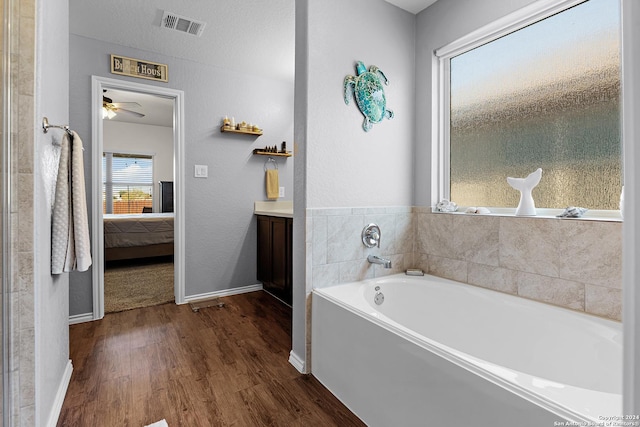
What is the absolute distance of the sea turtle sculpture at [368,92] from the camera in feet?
6.68

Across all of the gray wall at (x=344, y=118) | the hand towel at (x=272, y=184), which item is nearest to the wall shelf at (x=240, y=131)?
the hand towel at (x=272, y=184)

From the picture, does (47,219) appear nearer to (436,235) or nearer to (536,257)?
(436,235)

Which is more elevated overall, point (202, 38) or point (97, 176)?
point (202, 38)

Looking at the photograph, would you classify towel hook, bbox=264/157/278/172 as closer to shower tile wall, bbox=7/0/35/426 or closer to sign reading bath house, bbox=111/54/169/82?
sign reading bath house, bbox=111/54/169/82

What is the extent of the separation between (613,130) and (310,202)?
61.0 inches

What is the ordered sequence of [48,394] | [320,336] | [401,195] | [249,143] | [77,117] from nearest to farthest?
[48,394] < [320,336] < [401,195] < [77,117] < [249,143]

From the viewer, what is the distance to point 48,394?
4.41ft

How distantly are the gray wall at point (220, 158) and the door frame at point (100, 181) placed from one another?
0.06m

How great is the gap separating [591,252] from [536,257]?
0.79 feet

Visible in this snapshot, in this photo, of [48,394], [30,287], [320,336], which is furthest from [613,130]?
[48,394]

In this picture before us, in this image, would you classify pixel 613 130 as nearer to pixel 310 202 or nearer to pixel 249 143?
pixel 310 202

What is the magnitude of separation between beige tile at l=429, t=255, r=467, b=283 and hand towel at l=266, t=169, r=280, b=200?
1943 mm

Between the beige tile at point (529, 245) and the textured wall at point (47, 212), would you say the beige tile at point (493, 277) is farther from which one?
the textured wall at point (47, 212)

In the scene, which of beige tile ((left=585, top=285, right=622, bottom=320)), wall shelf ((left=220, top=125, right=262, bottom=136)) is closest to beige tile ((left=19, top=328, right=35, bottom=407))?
beige tile ((left=585, top=285, right=622, bottom=320))
